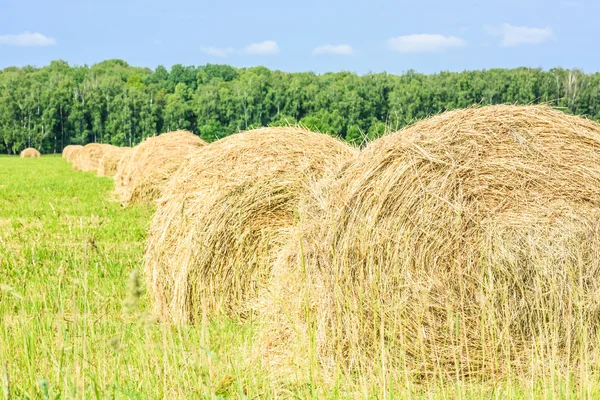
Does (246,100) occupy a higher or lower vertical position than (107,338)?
higher

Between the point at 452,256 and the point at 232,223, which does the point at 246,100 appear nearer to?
the point at 232,223

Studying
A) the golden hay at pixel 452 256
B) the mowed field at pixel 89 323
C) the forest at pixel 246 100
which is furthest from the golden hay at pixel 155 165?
the forest at pixel 246 100

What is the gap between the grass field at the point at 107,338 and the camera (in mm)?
3240

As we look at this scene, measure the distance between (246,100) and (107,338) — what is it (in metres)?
77.8

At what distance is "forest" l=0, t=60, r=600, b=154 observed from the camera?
7025 cm

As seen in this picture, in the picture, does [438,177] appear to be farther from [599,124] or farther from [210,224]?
[210,224]

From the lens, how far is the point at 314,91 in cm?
8381

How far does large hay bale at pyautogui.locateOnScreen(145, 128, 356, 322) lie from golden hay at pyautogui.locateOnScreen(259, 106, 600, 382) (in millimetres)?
1170

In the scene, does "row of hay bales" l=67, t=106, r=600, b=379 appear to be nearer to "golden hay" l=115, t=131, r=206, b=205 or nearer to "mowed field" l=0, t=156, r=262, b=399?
"mowed field" l=0, t=156, r=262, b=399

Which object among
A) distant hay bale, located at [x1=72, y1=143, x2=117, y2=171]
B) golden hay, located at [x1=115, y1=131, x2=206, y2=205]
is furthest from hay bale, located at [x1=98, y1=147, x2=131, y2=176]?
golden hay, located at [x1=115, y1=131, x2=206, y2=205]

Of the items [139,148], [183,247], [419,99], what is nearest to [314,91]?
[419,99]

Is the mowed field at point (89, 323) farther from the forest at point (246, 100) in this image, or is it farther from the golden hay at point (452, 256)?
the forest at point (246, 100)

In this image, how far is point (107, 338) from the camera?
192 inches

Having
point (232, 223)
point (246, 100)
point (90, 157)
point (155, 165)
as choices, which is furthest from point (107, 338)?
point (246, 100)
